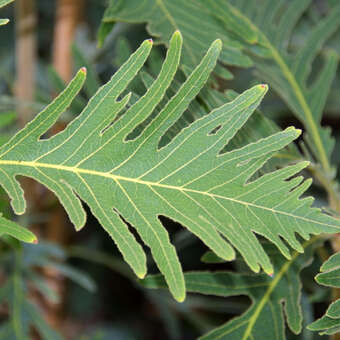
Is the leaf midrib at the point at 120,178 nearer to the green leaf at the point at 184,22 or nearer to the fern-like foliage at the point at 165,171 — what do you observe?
the fern-like foliage at the point at 165,171

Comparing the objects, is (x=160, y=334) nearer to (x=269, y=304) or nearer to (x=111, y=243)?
(x=111, y=243)

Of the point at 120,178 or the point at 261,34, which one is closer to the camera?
the point at 120,178

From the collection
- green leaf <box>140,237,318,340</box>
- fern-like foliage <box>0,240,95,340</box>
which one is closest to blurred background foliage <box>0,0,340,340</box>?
fern-like foliage <box>0,240,95,340</box>

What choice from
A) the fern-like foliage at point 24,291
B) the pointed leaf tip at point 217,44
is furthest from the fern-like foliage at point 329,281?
the fern-like foliage at point 24,291

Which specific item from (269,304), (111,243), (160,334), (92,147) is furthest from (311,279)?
(160,334)

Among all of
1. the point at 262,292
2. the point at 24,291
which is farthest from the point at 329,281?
the point at 24,291

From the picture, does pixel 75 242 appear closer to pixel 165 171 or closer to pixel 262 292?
pixel 262 292
